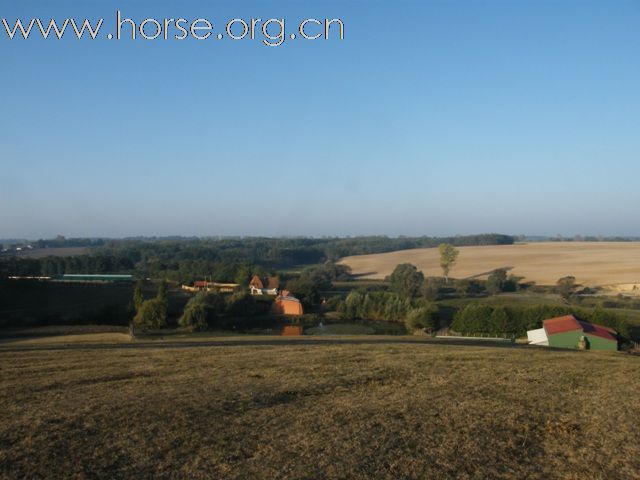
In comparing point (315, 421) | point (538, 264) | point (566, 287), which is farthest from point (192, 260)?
point (315, 421)

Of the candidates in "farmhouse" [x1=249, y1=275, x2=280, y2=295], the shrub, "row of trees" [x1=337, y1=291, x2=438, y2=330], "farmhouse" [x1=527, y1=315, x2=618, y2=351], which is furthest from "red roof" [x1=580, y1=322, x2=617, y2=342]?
"farmhouse" [x1=249, y1=275, x2=280, y2=295]

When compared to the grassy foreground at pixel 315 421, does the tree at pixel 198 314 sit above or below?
below

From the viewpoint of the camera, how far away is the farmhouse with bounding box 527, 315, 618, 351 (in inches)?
1045

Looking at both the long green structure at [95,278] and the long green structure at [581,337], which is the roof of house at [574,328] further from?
the long green structure at [95,278]

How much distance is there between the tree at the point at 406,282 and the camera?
58.8 metres

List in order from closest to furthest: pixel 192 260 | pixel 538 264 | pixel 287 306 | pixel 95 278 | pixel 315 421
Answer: pixel 315 421, pixel 287 306, pixel 95 278, pixel 538 264, pixel 192 260

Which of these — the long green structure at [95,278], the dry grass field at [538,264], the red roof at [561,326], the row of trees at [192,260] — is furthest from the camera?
the row of trees at [192,260]

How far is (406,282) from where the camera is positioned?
61.1 metres

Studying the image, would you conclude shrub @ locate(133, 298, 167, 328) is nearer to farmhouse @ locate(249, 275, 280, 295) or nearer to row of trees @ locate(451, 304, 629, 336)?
farmhouse @ locate(249, 275, 280, 295)

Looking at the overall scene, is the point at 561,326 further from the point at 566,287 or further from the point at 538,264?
the point at 538,264

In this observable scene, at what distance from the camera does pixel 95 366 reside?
14.0 m

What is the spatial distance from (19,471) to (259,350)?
12.1 meters

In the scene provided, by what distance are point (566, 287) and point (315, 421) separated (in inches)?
2258

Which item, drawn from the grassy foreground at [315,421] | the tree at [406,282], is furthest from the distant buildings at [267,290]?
the grassy foreground at [315,421]
